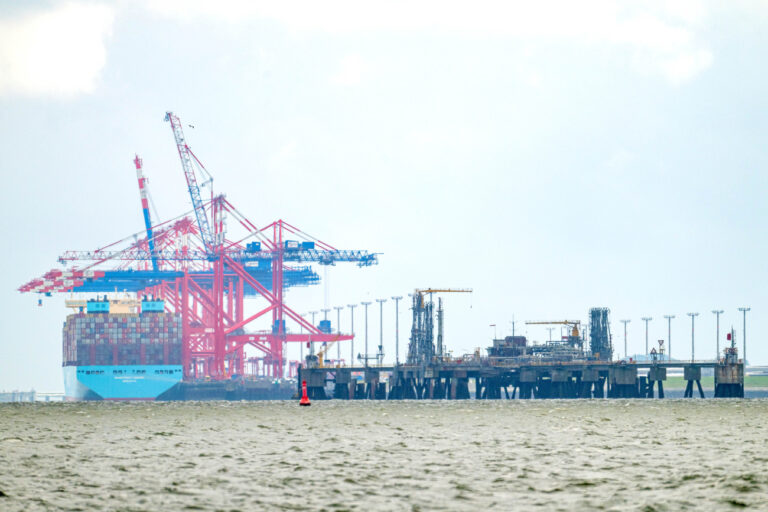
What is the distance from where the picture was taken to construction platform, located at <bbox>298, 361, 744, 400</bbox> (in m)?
128

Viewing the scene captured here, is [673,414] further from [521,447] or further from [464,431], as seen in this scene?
[521,447]

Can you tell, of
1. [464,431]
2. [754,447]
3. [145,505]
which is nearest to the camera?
[145,505]

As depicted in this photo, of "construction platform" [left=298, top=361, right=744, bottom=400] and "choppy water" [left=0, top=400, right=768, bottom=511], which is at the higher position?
"choppy water" [left=0, top=400, right=768, bottom=511]

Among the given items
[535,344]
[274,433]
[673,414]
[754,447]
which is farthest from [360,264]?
[754,447]

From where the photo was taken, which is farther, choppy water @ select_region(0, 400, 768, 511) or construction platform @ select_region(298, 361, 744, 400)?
construction platform @ select_region(298, 361, 744, 400)

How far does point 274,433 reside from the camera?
4947cm

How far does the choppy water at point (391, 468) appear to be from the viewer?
25.4 meters

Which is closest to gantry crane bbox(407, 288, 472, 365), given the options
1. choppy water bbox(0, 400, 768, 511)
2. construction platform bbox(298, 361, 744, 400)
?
construction platform bbox(298, 361, 744, 400)

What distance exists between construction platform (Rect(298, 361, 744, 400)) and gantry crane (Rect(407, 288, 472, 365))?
11.4 feet

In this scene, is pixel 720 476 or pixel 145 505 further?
pixel 720 476

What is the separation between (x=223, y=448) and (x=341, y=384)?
10060 centimetres

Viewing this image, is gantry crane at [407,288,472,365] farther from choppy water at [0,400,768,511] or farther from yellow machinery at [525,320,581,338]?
choppy water at [0,400,768,511]

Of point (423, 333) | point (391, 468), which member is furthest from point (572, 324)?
point (391, 468)

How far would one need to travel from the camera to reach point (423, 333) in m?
154
